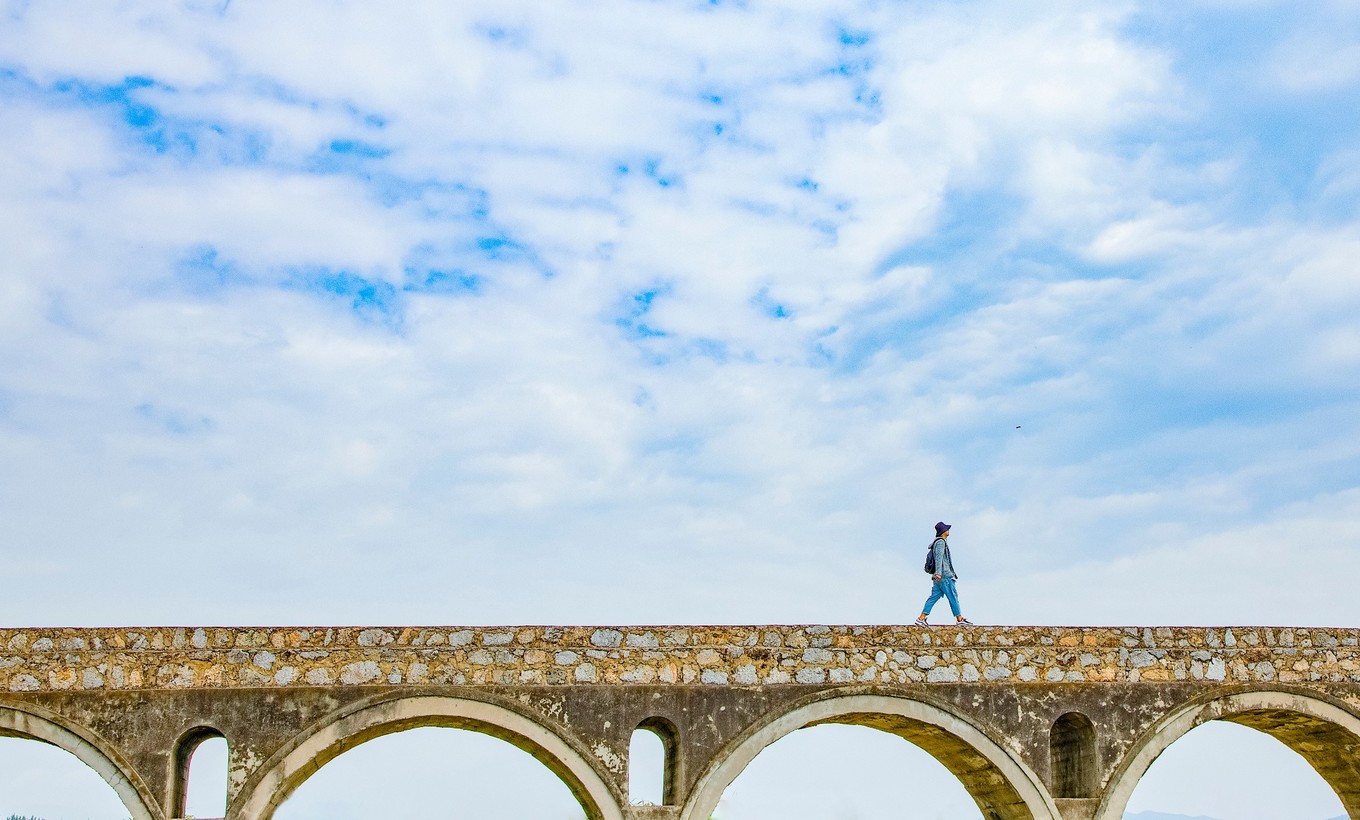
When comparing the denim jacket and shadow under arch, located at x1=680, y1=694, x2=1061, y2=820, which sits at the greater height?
the denim jacket

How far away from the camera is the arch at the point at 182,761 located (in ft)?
36.0

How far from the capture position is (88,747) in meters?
10.9

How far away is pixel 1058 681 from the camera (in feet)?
40.2

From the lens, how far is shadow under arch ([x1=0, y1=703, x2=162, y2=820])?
10797 mm

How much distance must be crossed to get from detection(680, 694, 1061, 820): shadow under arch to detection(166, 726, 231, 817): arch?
380 centimetres

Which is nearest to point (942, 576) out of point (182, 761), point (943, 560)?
point (943, 560)

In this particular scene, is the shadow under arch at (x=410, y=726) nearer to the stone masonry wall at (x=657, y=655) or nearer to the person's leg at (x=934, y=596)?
the stone masonry wall at (x=657, y=655)

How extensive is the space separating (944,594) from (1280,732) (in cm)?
349

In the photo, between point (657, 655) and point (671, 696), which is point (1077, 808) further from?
point (657, 655)

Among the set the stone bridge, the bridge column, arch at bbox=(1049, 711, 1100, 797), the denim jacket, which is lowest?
the bridge column

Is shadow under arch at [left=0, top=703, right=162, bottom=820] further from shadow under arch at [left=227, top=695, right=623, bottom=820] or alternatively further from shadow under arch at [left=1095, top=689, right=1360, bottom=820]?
shadow under arch at [left=1095, top=689, right=1360, bottom=820]

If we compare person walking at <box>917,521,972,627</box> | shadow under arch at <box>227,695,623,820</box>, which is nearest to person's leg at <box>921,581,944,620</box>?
person walking at <box>917,521,972,627</box>

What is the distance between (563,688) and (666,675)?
0.85 metres

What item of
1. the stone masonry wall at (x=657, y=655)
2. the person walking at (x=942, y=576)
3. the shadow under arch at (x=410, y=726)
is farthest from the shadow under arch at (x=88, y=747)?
the person walking at (x=942, y=576)
